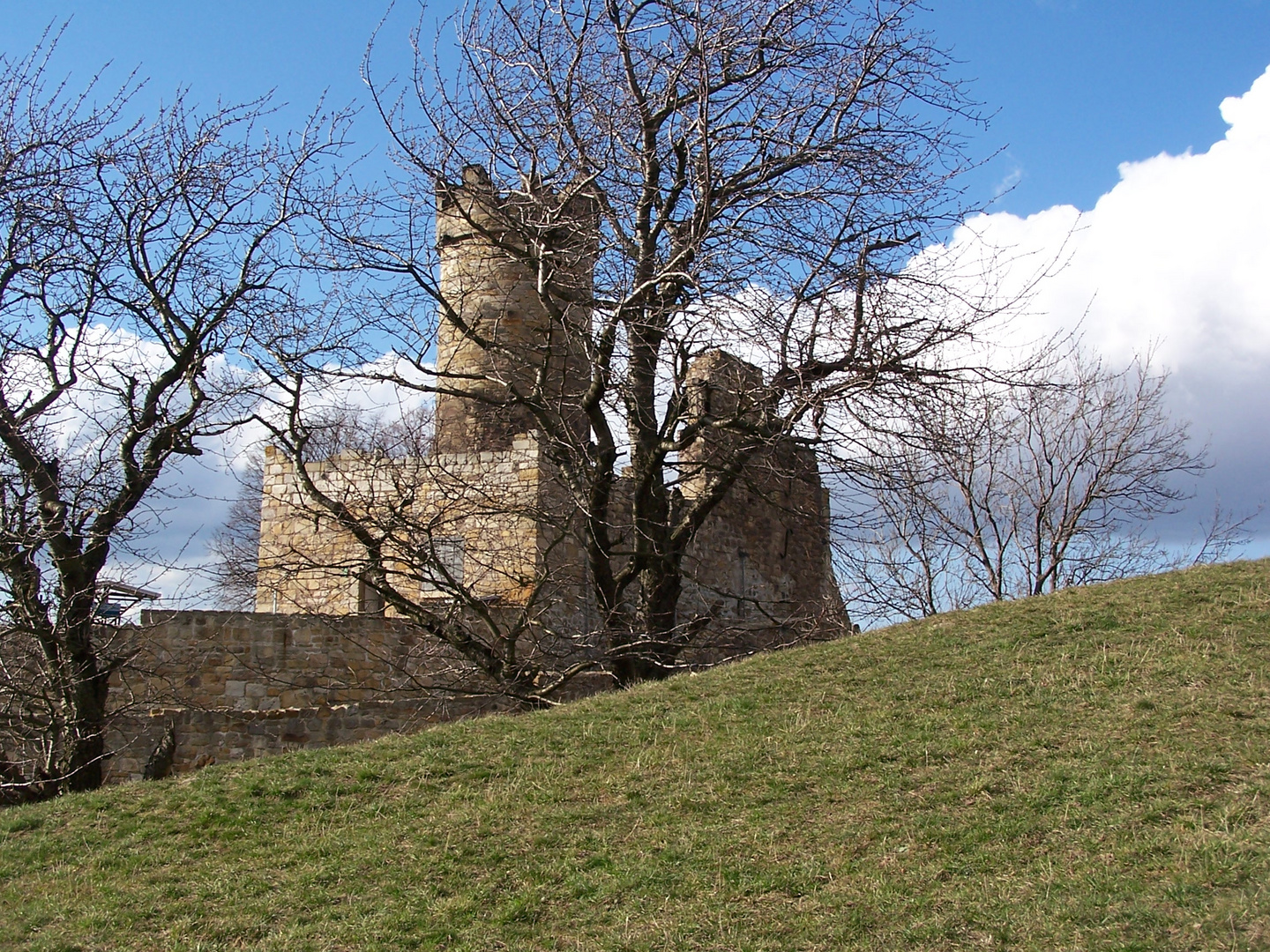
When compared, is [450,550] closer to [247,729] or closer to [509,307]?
[509,307]

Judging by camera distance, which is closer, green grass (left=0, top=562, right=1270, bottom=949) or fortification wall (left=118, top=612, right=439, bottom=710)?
green grass (left=0, top=562, right=1270, bottom=949)

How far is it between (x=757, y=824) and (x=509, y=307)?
30.3ft

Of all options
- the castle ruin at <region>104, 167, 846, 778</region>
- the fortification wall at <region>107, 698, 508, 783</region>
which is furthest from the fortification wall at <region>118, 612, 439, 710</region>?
the fortification wall at <region>107, 698, 508, 783</region>

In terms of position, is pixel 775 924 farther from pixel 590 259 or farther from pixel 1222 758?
pixel 590 259

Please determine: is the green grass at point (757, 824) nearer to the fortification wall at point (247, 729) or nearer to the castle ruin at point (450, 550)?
the castle ruin at point (450, 550)

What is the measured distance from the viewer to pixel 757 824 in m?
5.98

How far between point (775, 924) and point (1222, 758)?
8.78ft

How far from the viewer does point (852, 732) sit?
7121mm

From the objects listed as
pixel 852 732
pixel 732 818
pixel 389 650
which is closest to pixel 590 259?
pixel 389 650

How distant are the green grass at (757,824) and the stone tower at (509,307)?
142 inches

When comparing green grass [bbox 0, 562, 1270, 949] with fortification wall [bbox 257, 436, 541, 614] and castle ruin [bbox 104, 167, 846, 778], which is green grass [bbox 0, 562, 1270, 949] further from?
fortification wall [bbox 257, 436, 541, 614]


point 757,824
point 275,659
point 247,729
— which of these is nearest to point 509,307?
point 275,659

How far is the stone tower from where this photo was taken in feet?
33.7

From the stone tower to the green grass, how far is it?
3600mm
